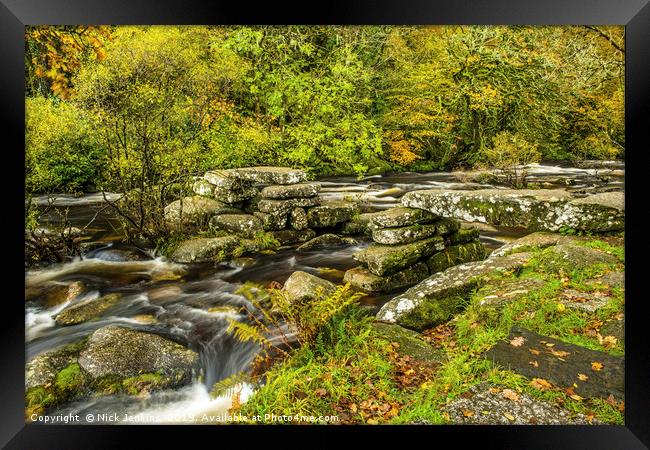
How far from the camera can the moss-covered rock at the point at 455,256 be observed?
3.83 metres

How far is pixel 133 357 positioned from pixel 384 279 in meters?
2.61

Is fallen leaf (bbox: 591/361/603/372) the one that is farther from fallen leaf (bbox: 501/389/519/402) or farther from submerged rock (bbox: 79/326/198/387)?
submerged rock (bbox: 79/326/198/387)

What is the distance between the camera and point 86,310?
3471 millimetres

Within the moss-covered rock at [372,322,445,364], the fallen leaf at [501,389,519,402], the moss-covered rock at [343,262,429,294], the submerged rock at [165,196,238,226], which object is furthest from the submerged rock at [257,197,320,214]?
the fallen leaf at [501,389,519,402]

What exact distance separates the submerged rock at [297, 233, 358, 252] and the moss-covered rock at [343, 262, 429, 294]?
0.36 meters

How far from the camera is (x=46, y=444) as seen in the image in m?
3.16

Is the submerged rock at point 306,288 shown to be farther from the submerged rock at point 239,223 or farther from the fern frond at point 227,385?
the fern frond at point 227,385

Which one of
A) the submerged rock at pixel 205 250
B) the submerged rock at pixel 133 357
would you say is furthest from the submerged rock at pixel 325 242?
the submerged rock at pixel 133 357

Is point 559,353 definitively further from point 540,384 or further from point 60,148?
point 60,148

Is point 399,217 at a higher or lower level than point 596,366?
higher
